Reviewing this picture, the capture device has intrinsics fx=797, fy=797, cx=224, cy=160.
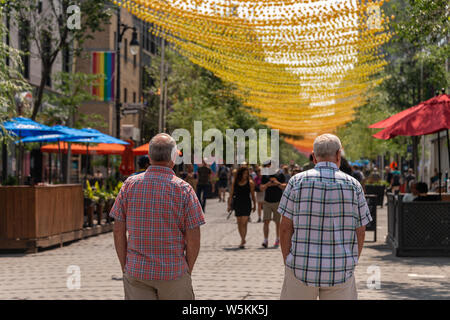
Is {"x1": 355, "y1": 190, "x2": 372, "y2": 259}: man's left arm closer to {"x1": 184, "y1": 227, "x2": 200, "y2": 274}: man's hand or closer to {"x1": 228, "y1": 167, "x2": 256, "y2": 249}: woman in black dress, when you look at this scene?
{"x1": 184, "y1": 227, "x2": 200, "y2": 274}: man's hand

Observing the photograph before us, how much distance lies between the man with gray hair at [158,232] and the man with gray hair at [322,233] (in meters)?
0.63

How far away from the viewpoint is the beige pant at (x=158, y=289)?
16.5 feet

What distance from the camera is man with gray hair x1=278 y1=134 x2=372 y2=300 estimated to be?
16.5 feet

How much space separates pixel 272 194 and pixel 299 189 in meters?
11.5

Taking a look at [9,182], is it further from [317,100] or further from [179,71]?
[179,71]

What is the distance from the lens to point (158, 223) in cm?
510

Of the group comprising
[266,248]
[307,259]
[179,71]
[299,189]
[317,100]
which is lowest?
[266,248]

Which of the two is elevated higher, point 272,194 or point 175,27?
point 175,27

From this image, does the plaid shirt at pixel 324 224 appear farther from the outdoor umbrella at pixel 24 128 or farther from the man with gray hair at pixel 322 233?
the outdoor umbrella at pixel 24 128

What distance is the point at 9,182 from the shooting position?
71.9ft

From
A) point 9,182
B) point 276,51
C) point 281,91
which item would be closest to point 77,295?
point 276,51

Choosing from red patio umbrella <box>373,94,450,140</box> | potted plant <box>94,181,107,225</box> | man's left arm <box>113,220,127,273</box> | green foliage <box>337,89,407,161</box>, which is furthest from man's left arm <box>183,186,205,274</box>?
green foliage <box>337,89,407,161</box>
